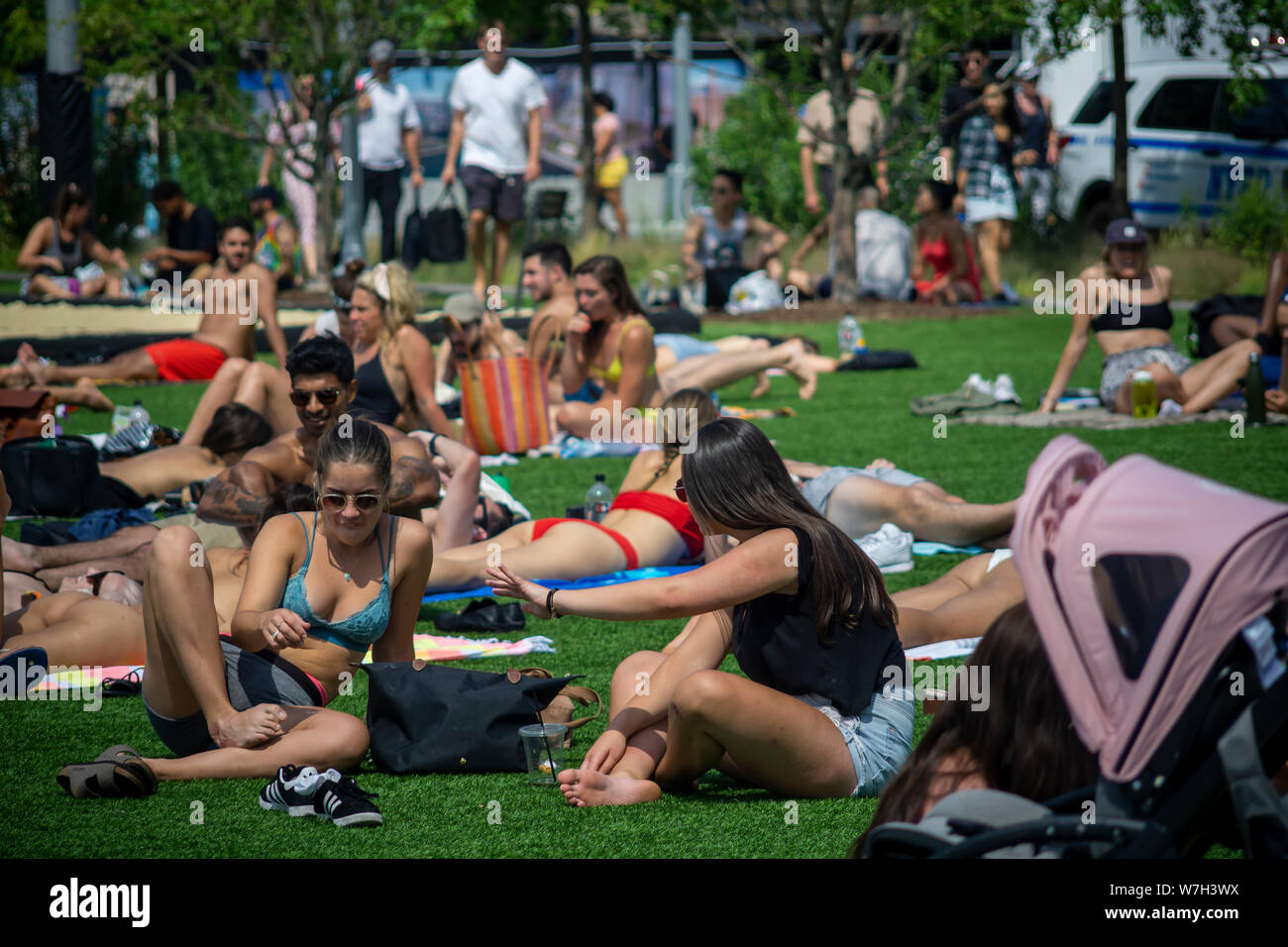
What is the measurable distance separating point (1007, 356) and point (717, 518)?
33.1 ft

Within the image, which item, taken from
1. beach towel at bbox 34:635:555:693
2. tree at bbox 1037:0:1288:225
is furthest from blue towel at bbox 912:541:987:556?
tree at bbox 1037:0:1288:225

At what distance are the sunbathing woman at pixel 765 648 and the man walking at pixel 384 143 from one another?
15.0 metres

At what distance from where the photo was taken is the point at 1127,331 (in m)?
10.5

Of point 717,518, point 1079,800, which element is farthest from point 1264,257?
point 1079,800

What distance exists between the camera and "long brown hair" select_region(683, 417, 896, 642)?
3.83 m

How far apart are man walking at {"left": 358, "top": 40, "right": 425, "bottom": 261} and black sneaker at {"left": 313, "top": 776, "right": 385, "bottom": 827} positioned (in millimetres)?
15087

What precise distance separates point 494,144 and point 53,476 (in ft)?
31.1

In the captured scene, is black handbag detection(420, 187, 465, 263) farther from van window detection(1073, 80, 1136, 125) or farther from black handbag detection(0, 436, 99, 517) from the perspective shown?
black handbag detection(0, 436, 99, 517)

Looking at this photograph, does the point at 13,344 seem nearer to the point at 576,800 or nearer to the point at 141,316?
the point at 141,316

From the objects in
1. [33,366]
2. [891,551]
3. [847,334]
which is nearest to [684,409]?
[891,551]

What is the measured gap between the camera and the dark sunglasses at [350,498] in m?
4.29

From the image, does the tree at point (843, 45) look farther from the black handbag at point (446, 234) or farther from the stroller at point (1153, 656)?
the stroller at point (1153, 656)

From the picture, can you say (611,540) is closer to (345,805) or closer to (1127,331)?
(345,805)

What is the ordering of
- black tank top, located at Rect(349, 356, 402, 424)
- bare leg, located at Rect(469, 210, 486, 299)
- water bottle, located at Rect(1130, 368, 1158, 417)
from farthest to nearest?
bare leg, located at Rect(469, 210, 486, 299)
water bottle, located at Rect(1130, 368, 1158, 417)
black tank top, located at Rect(349, 356, 402, 424)
